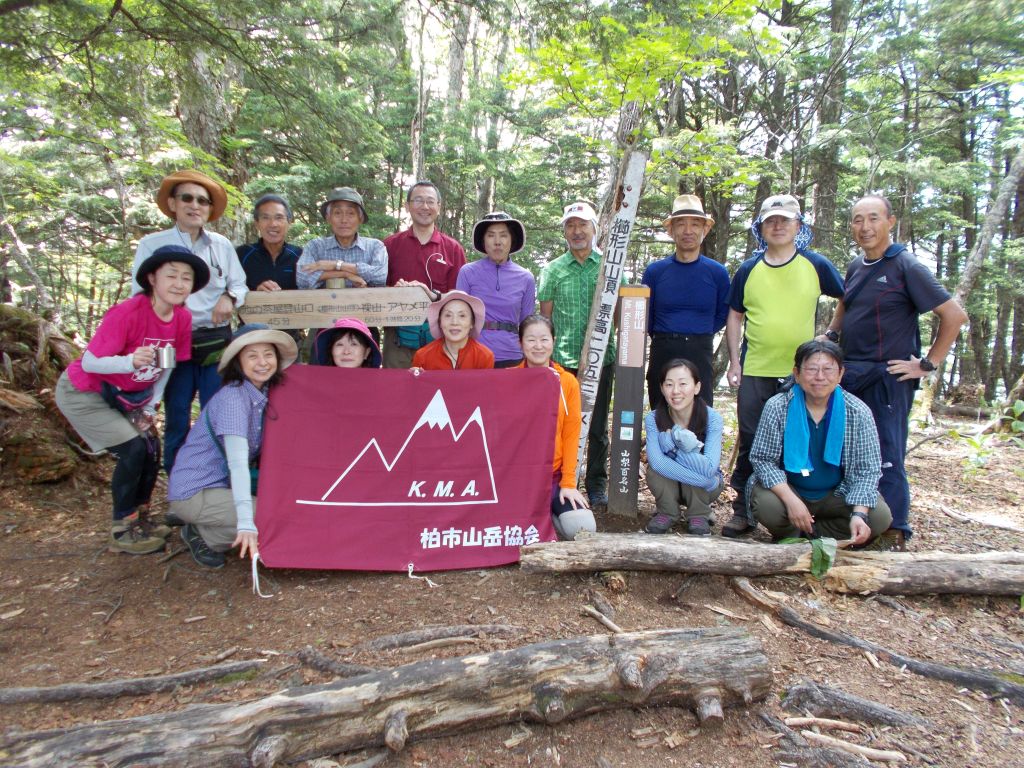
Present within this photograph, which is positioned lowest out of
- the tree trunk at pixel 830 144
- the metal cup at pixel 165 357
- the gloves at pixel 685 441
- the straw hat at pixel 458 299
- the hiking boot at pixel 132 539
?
the hiking boot at pixel 132 539

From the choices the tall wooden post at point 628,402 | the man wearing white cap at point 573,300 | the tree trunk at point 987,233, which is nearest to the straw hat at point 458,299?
the man wearing white cap at point 573,300

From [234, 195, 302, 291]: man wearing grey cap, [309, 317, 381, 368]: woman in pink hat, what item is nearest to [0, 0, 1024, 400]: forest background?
[234, 195, 302, 291]: man wearing grey cap

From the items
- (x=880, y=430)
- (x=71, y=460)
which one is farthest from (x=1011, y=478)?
(x=71, y=460)

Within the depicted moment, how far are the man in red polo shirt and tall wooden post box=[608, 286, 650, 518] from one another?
1.51 meters

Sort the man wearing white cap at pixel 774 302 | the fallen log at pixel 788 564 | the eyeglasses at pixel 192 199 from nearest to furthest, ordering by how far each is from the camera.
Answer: the fallen log at pixel 788 564
the eyeglasses at pixel 192 199
the man wearing white cap at pixel 774 302

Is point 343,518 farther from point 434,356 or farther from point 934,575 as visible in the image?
point 934,575

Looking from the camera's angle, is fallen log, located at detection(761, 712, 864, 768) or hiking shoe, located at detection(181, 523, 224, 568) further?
hiking shoe, located at detection(181, 523, 224, 568)

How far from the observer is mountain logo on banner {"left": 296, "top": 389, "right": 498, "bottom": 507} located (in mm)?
3887

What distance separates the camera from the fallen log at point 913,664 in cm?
275

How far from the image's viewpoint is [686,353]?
15.6ft

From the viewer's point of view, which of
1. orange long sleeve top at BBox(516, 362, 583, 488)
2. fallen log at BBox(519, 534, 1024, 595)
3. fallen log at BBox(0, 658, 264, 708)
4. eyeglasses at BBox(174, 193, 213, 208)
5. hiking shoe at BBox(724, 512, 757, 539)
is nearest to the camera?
fallen log at BBox(0, 658, 264, 708)

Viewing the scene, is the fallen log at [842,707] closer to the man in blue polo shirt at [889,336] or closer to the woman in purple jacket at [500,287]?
the man in blue polo shirt at [889,336]

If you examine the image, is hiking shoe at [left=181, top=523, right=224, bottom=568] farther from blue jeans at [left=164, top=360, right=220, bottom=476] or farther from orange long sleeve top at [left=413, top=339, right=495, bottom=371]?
orange long sleeve top at [left=413, top=339, right=495, bottom=371]

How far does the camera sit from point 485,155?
13.6 m
